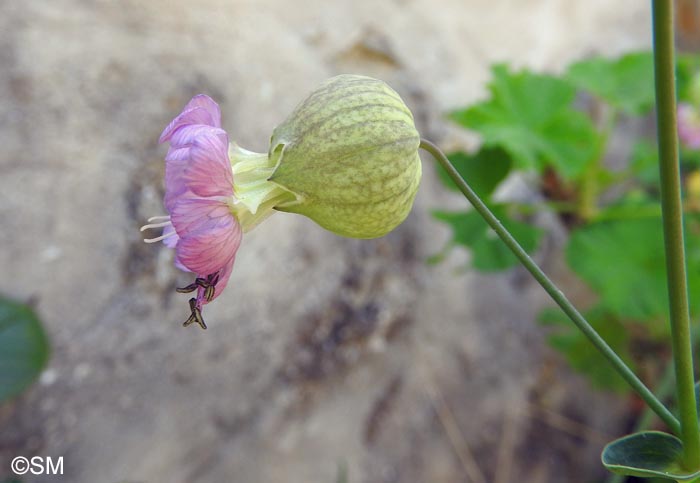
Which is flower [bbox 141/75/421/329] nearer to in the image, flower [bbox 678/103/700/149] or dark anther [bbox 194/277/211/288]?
dark anther [bbox 194/277/211/288]

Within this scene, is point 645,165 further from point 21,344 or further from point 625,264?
point 21,344

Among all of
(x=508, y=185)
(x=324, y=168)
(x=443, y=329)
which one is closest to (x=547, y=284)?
(x=324, y=168)

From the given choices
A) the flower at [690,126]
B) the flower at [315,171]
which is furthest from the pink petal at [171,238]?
the flower at [690,126]

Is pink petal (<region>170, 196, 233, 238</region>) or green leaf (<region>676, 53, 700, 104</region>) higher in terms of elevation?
green leaf (<region>676, 53, 700, 104</region>)

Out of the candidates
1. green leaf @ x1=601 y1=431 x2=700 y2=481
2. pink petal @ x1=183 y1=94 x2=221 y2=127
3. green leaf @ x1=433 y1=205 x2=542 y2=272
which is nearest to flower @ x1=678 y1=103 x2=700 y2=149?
green leaf @ x1=433 y1=205 x2=542 y2=272

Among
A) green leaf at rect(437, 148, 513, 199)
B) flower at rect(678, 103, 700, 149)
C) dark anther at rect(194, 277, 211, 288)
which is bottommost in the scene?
dark anther at rect(194, 277, 211, 288)

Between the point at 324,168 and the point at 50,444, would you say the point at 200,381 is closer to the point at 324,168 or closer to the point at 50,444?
the point at 50,444

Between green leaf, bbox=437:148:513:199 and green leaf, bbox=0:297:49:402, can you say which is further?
green leaf, bbox=437:148:513:199

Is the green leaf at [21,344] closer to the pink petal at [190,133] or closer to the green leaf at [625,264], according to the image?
the pink petal at [190,133]
